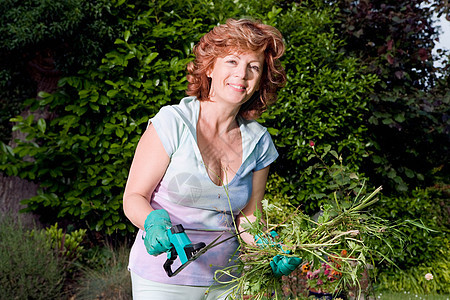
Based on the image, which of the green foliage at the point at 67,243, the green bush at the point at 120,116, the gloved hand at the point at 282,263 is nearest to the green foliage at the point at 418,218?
the green bush at the point at 120,116

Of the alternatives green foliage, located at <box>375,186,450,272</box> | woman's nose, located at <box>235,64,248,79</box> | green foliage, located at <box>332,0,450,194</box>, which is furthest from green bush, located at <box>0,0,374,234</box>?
woman's nose, located at <box>235,64,248,79</box>

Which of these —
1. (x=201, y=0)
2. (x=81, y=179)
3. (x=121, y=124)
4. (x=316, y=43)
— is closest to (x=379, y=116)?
(x=316, y=43)

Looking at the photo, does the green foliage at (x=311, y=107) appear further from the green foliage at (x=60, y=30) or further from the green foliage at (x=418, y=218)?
the green foliage at (x=60, y=30)

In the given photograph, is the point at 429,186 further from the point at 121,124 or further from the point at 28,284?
the point at 28,284

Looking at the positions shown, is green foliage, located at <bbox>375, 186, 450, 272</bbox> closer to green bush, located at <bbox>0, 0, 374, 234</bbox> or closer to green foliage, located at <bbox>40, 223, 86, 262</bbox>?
green bush, located at <bbox>0, 0, 374, 234</bbox>

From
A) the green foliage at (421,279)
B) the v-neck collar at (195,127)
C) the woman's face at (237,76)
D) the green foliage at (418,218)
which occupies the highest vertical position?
the woman's face at (237,76)

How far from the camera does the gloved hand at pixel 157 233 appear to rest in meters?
1.57

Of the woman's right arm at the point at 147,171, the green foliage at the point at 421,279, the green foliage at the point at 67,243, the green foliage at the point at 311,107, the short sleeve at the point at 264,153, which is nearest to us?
the woman's right arm at the point at 147,171

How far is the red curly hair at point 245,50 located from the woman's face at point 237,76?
3cm

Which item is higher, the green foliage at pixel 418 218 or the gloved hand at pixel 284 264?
the gloved hand at pixel 284 264

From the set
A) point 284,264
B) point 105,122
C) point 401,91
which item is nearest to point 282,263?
point 284,264

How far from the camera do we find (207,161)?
6.57 ft

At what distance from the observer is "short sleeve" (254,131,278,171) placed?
86.7 inches

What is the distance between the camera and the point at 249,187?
2129mm
